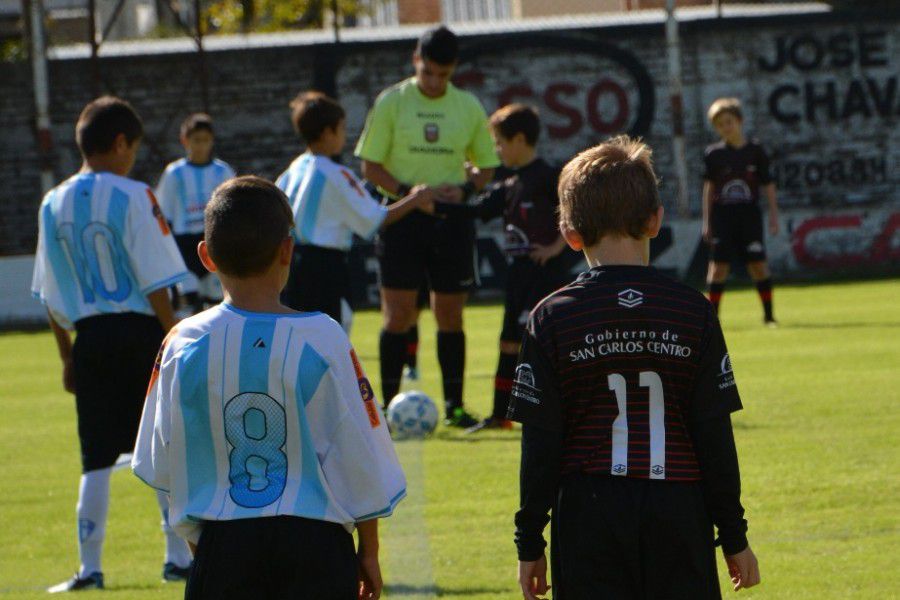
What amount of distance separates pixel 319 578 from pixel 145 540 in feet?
12.5

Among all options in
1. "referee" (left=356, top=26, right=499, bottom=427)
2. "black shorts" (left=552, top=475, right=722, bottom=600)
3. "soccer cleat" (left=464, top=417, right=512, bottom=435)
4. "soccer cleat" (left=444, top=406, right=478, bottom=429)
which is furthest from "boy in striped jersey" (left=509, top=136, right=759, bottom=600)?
"soccer cleat" (left=444, top=406, right=478, bottom=429)

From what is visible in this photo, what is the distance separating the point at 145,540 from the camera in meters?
7.14

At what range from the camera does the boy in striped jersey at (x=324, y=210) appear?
28.2 ft

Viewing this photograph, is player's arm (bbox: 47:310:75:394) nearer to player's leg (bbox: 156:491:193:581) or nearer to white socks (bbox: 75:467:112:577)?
white socks (bbox: 75:467:112:577)

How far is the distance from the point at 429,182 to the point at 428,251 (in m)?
0.49

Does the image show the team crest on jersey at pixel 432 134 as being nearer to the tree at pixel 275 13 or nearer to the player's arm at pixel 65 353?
the player's arm at pixel 65 353

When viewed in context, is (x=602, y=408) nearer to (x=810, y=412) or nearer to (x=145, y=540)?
(x=145, y=540)

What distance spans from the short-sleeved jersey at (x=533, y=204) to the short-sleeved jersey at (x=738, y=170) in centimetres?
603

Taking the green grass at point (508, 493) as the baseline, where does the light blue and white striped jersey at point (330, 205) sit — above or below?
above

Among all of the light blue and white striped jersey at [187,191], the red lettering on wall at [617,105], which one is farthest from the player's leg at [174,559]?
the red lettering on wall at [617,105]

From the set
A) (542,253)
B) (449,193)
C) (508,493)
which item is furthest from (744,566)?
(449,193)

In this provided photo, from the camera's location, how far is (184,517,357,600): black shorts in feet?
11.5

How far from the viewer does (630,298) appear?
12.0ft

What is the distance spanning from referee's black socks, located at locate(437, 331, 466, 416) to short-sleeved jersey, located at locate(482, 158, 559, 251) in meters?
0.95
